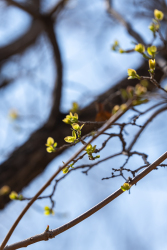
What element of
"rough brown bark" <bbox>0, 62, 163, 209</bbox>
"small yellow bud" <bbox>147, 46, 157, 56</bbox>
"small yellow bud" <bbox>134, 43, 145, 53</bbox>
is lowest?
"rough brown bark" <bbox>0, 62, 163, 209</bbox>

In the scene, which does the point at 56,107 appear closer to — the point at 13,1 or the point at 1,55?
the point at 13,1

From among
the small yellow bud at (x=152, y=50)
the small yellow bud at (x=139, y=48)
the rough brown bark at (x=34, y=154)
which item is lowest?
the rough brown bark at (x=34, y=154)

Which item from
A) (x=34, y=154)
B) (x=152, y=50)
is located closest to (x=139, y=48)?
(x=152, y=50)

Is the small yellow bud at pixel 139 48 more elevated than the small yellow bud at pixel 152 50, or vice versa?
the small yellow bud at pixel 139 48

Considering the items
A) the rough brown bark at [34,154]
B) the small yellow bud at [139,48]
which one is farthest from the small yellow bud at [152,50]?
the rough brown bark at [34,154]

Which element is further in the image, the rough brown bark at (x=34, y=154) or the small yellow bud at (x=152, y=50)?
the rough brown bark at (x=34, y=154)

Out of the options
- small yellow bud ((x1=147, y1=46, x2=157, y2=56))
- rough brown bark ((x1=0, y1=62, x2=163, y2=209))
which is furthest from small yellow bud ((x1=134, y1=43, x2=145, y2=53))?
rough brown bark ((x1=0, y1=62, x2=163, y2=209))

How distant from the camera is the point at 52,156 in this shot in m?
1.73

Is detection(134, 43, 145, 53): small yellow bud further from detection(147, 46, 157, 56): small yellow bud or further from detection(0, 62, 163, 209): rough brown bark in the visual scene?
detection(0, 62, 163, 209): rough brown bark

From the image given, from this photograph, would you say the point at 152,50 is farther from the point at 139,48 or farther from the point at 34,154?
the point at 34,154

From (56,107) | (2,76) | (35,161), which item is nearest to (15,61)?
(2,76)

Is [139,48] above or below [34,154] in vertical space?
above

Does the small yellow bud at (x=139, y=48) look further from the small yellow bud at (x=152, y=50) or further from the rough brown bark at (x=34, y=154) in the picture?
the rough brown bark at (x=34, y=154)

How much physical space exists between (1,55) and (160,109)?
2.15m
